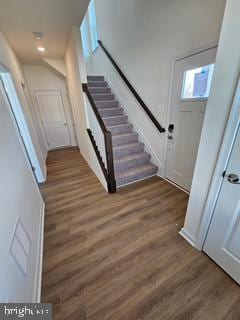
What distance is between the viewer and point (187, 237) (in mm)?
1624

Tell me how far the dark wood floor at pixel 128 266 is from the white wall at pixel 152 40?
4.18ft

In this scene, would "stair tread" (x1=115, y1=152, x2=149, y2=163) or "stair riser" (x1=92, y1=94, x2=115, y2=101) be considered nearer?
"stair tread" (x1=115, y1=152, x2=149, y2=163)

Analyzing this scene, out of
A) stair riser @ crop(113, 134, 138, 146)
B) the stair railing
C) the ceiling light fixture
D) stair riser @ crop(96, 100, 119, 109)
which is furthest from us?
stair riser @ crop(96, 100, 119, 109)

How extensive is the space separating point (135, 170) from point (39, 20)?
2.75 metres

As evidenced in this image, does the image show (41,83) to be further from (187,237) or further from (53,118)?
(187,237)

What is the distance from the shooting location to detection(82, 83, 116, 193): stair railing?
2190mm

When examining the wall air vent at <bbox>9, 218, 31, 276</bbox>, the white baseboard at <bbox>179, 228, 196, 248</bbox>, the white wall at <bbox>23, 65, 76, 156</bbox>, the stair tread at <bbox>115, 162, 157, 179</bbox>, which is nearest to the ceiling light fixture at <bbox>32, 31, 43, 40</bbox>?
the white wall at <bbox>23, 65, 76, 156</bbox>

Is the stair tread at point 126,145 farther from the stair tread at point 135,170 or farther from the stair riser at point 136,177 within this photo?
the stair riser at point 136,177

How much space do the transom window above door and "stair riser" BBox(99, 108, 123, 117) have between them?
179 centimetres

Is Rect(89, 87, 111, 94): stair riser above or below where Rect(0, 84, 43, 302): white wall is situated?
above

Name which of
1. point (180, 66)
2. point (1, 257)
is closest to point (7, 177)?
point (1, 257)

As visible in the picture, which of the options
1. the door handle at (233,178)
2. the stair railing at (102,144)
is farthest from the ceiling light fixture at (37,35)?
the door handle at (233,178)

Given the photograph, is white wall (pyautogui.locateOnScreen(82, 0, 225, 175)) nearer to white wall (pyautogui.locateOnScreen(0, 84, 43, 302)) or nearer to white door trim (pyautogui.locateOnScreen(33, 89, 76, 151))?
white door trim (pyautogui.locateOnScreen(33, 89, 76, 151))

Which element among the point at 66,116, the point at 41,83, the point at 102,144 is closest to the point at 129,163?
the point at 102,144
